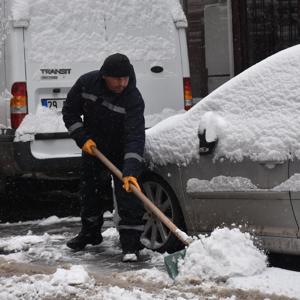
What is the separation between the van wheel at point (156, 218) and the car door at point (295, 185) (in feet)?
4.00

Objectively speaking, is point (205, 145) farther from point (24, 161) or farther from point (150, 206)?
point (24, 161)

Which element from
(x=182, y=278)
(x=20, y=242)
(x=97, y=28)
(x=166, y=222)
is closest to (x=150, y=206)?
(x=166, y=222)

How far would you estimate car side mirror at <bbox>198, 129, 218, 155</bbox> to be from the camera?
583cm

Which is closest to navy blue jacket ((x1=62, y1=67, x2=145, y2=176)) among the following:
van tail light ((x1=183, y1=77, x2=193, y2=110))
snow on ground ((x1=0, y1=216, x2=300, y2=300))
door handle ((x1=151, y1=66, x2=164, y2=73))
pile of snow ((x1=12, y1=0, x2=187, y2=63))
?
snow on ground ((x1=0, y1=216, x2=300, y2=300))

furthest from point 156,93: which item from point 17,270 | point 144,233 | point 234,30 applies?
point 234,30

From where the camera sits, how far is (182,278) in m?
5.20

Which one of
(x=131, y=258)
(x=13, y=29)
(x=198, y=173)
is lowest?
(x=131, y=258)

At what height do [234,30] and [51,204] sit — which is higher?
[234,30]

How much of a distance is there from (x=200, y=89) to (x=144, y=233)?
828 cm

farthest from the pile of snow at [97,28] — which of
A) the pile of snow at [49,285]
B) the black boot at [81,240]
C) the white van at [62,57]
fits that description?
the pile of snow at [49,285]

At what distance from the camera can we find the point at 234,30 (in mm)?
14195

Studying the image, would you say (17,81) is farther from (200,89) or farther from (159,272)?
(200,89)

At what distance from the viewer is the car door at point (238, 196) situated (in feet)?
17.8

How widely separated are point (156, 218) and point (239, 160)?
110 cm
